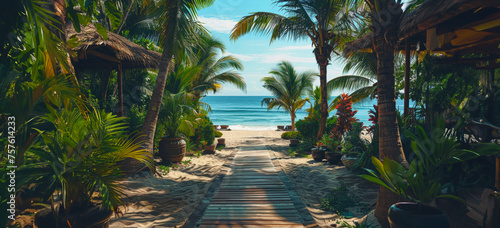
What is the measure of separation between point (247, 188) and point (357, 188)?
1.98m

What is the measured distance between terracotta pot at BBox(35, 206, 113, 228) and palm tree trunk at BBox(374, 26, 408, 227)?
313 centimetres

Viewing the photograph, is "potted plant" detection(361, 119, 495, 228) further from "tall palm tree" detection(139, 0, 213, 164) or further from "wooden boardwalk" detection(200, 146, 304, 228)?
"tall palm tree" detection(139, 0, 213, 164)

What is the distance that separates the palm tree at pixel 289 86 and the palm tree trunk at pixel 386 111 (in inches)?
546

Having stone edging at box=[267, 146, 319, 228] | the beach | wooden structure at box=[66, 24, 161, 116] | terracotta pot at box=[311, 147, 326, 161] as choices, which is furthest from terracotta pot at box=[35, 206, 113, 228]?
terracotta pot at box=[311, 147, 326, 161]

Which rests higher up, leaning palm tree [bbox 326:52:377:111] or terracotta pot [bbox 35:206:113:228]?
leaning palm tree [bbox 326:52:377:111]

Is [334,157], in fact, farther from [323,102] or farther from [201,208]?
[201,208]

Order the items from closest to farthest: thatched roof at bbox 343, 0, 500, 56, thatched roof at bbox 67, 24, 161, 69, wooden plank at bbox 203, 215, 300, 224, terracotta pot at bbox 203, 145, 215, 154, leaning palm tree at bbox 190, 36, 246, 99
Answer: thatched roof at bbox 343, 0, 500, 56, wooden plank at bbox 203, 215, 300, 224, thatched roof at bbox 67, 24, 161, 69, terracotta pot at bbox 203, 145, 215, 154, leaning palm tree at bbox 190, 36, 246, 99

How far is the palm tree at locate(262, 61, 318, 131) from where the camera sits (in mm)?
17234

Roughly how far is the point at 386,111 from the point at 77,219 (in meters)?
3.61

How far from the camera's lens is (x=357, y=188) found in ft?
15.3

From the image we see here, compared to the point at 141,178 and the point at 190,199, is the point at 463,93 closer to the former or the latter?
the point at 190,199

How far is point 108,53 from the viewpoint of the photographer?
21.8ft

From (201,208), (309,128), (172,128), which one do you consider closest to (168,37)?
(172,128)

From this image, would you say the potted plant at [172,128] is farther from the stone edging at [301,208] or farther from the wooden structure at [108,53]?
the stone edging at [301,208]
